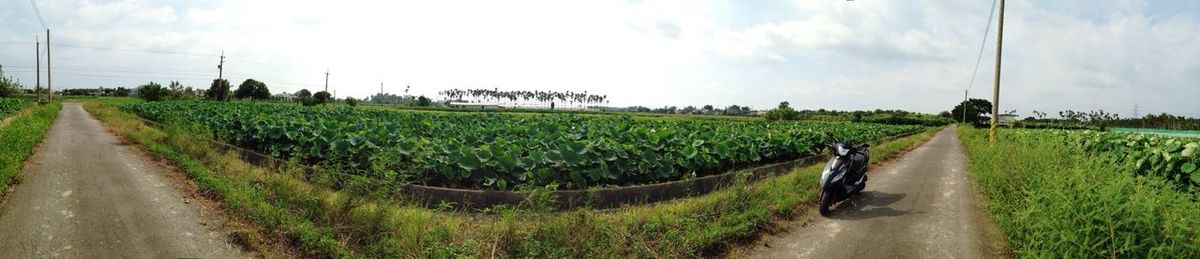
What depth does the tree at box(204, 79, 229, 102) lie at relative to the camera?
67.6 meters

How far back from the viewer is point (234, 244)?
18.9 ft

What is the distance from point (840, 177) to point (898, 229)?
112 centimetres

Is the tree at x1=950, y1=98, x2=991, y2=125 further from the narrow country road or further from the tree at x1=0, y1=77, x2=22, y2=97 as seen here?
the tree at x1=0, y1=77, x2=22, y2=97

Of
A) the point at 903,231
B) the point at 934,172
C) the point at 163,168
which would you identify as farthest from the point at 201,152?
the point at 934,172

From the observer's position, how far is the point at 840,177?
766cm

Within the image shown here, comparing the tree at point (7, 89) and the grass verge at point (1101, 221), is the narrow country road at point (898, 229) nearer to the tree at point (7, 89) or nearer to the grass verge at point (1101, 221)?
the grass verge at point (1101, 221)

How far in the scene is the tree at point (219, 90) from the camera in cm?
6762

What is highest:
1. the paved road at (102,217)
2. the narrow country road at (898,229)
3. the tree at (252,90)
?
the tree at (252,90)

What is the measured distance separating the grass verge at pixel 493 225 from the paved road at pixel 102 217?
57 centimetres

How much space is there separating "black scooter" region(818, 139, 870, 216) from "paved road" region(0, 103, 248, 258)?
275 inches

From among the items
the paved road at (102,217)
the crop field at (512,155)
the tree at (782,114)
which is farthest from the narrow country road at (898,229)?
the tree at (782,114)

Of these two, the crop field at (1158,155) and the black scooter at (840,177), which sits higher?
the crop field at (1158,155)

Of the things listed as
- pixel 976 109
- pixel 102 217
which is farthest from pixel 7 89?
pixel 976 109

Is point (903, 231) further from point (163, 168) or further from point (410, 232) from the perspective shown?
point (163, 168)
